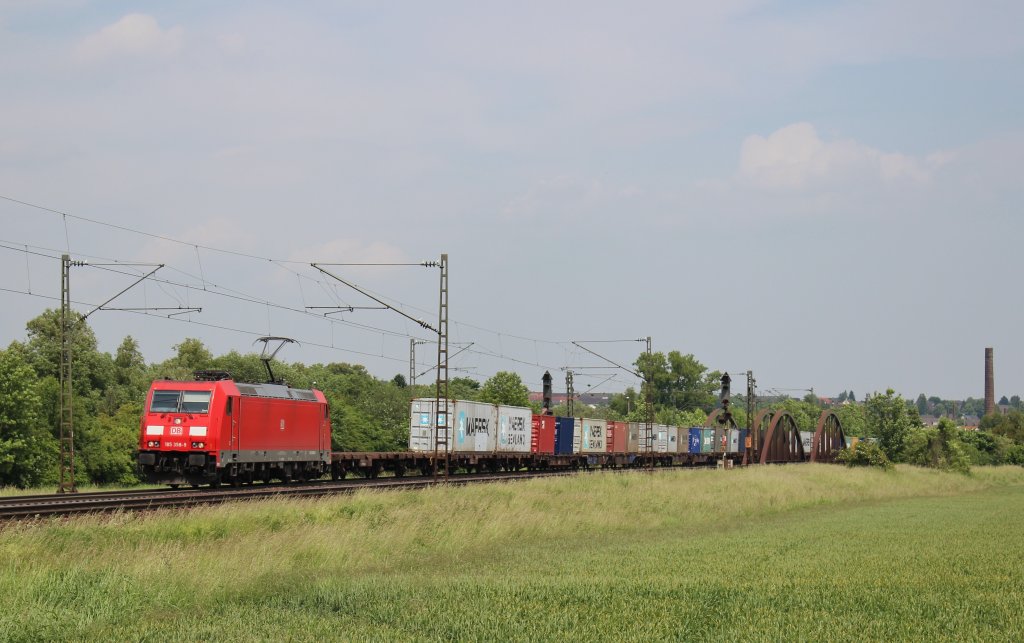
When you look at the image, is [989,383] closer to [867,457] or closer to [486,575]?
[867,457]

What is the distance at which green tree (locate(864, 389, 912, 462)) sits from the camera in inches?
3418

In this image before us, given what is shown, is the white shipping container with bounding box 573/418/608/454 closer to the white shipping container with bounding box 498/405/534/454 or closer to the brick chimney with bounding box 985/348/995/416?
the white shipping container with bounding box 498/405/534/454

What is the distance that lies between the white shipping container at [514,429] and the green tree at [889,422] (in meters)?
38.3

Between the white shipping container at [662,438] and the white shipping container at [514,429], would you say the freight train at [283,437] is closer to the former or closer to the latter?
the white shipping container at [514,429]

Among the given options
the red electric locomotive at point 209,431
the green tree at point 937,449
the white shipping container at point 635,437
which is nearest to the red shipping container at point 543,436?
the white shipping container at point 635,437

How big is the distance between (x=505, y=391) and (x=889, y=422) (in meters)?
51.6

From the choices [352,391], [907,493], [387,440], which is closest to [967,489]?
[907,493]

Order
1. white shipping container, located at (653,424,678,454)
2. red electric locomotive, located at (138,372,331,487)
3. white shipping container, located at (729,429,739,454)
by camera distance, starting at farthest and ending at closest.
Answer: white shipping container, located at (729,429,739,454)
white shipping container, located at (653,424,678,454)
red electric locomotive, located at (138,372,331,487)

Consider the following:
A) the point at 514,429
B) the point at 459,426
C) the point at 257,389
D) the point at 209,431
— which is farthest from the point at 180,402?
the point at 514,429

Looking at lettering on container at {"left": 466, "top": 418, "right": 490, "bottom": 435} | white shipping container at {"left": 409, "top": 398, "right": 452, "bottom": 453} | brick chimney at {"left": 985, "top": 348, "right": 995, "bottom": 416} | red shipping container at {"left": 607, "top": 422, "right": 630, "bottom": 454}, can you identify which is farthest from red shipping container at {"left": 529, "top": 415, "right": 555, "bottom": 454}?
brick chimney at {"left": 985, "top": 348, "right": 995, "bottom": 416}

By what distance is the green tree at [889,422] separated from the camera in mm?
86812

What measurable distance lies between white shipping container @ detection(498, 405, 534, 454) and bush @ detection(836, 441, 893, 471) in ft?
97.0

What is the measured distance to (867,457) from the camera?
78125mm

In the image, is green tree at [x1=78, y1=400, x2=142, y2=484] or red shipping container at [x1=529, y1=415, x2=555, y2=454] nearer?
red shipping container at [x1=529, y1=415, x2=555, y2=454]
